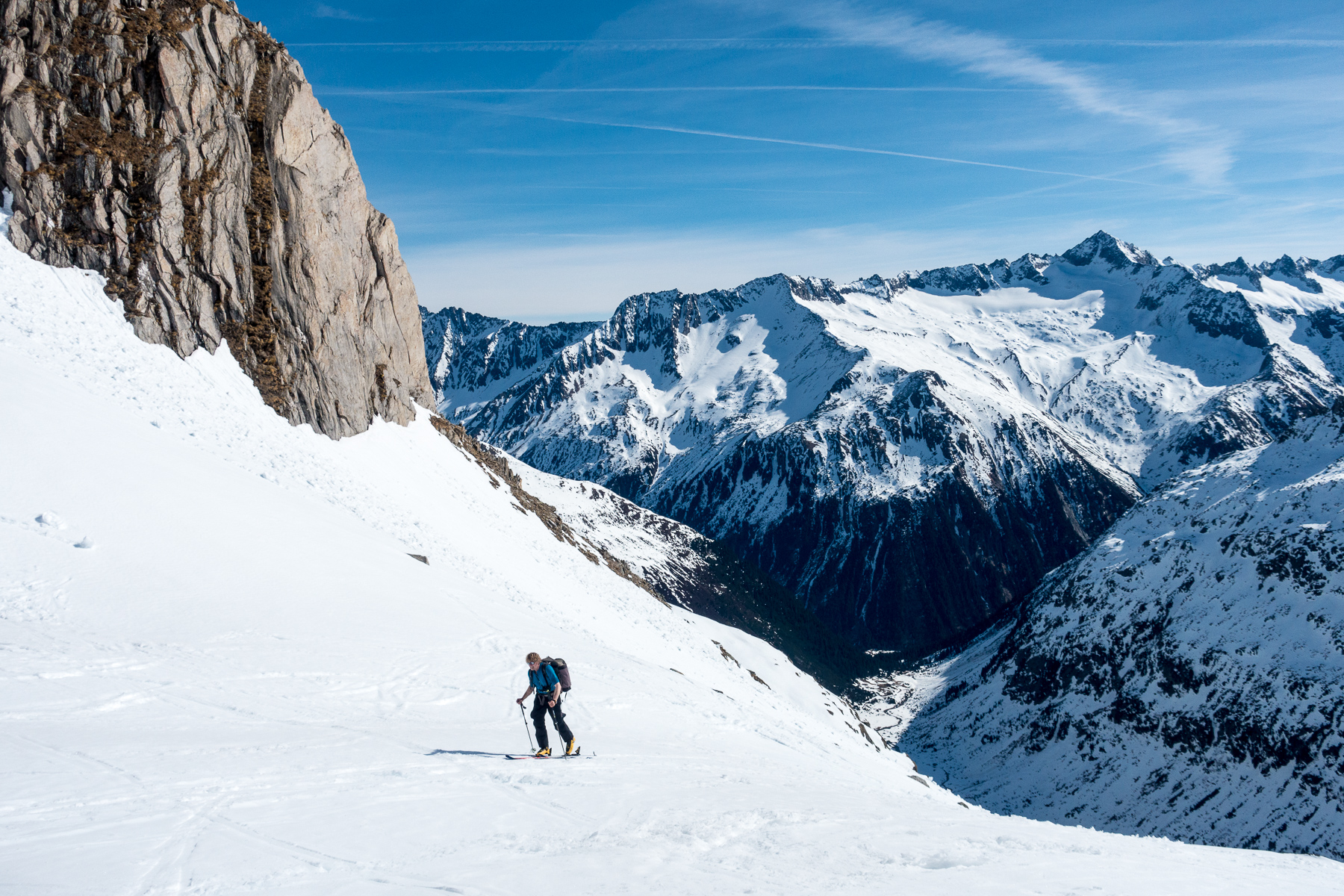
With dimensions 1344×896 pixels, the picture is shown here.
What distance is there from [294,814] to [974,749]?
12759cm

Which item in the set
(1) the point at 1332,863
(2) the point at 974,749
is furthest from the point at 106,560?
(2) the point at 974,749

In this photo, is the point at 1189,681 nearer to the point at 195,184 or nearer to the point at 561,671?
the point at 561,671

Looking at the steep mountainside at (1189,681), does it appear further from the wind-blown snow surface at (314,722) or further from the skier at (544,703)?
the skier at (544,703)

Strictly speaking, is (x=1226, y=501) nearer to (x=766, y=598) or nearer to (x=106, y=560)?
(x=766, y=598)

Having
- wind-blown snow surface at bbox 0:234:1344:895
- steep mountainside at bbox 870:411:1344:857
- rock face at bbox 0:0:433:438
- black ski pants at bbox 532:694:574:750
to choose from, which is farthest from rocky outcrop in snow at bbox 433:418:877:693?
black ski pants at bbox 532:694:574:750

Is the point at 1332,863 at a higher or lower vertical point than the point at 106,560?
lower

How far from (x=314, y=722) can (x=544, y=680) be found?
4677 mm

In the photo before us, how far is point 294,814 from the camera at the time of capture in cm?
1047

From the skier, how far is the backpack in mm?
77

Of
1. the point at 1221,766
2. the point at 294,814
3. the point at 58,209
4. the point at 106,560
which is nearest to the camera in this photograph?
the point at 294,814

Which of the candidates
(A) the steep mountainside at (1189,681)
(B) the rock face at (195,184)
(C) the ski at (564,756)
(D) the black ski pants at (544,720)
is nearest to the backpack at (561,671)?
(D) the black ski pants at (544,720)

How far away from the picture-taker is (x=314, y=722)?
50.4 ft

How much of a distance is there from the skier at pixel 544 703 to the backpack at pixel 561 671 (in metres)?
0.08

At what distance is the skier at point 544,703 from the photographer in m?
15.6
